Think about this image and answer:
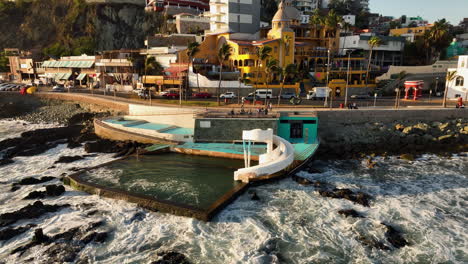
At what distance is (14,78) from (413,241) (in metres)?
117

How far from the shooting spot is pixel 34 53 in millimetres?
97250

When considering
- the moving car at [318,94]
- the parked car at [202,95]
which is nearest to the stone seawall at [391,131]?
the moving car at [318,94]

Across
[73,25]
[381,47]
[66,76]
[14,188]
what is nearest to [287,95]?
[381,47]

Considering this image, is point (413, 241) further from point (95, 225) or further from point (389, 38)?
point (389, 38)

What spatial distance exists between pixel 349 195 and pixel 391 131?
19663 millimetres

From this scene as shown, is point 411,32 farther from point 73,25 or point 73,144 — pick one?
Answer: point 73,25

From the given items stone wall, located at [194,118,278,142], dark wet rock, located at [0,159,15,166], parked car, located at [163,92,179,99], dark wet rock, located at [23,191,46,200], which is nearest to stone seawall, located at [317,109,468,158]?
stone wall, located at [194,118,278,142]

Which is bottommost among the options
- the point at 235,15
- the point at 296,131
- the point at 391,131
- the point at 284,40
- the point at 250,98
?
the point at 391,131

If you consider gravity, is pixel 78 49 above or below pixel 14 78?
above

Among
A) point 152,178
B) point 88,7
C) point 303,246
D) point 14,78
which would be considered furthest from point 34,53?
point 303,246

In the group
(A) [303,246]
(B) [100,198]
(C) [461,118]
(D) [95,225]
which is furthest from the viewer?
(C) [461,118]

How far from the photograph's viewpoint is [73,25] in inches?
4267

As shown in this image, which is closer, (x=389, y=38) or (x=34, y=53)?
(x=389, y=38)

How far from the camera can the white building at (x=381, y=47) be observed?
81250 mm
